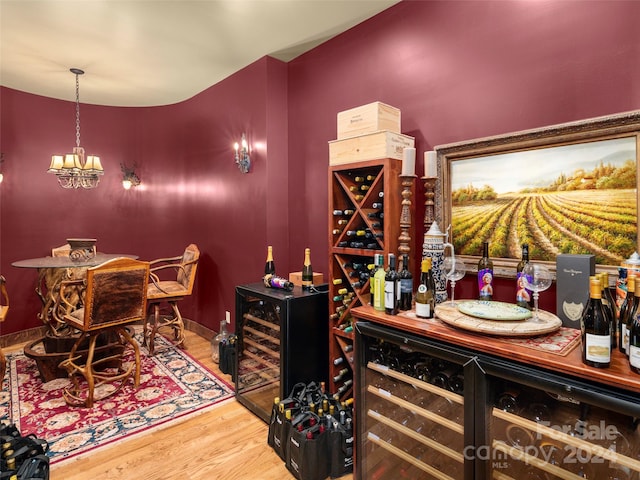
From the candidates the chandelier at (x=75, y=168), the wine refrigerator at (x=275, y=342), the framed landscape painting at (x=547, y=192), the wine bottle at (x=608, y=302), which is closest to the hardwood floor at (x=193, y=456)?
the wine refrigerator at (x=275, y=342)

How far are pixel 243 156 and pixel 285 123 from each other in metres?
0.54

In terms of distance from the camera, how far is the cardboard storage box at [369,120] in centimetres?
218

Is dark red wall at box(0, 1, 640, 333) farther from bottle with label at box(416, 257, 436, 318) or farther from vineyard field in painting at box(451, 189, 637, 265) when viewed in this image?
bottle with label at box(416, 257, 436, 318)

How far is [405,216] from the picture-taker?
2100 mm

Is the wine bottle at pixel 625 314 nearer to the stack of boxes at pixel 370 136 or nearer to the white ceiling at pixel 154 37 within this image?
the stack of boxes at pixel 370 136

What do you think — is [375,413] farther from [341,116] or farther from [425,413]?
[341,116]

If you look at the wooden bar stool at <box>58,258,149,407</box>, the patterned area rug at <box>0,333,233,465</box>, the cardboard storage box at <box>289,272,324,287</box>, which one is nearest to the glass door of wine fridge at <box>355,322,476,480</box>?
the cardboard storage box at <box>289,272,324,287</box>

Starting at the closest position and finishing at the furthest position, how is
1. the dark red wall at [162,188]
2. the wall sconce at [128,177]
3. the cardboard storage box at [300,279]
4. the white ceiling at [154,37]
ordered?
the white ceiling at [154,37]
the cardboard storage box at [300,279]
the dark red wall at [162,188]
the wall sconce at [128,177]

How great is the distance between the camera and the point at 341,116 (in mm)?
2365

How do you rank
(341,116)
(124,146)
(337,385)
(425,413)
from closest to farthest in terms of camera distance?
1. (425,413)
2. (341,116)
3. (337,385)
4. (124,146)

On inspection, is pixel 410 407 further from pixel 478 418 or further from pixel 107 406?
pixel 107 406

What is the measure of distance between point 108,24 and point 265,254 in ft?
7.50

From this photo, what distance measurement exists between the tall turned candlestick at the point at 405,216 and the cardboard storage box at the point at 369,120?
15.0 inches

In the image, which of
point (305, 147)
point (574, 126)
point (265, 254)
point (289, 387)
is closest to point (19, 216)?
point (265, 254)
